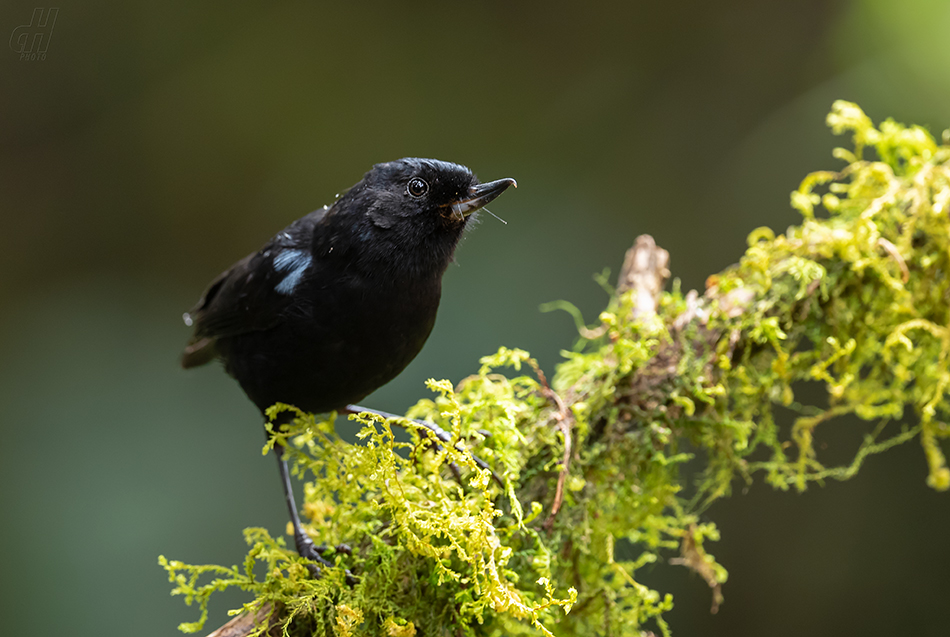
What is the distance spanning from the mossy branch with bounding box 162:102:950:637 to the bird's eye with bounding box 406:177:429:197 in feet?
1.61

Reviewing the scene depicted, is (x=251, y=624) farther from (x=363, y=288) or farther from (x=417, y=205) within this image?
(x=417, y=205)

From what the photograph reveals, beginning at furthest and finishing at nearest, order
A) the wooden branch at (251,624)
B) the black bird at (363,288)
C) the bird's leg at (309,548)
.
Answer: the black bird at (363,288) → the bird's leg at (309,548) → the wooden branch at (251,624)

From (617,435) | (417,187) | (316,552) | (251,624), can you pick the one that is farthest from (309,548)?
→ (417,187)

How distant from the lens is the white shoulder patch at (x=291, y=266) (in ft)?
6.17

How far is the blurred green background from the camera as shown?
11.6 feet

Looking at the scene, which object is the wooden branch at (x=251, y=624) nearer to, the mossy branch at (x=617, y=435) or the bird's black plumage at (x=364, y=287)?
the mossy branch at (x=617, y=435)

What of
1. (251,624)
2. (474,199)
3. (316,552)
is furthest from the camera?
(474,199)

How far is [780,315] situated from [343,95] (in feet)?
11.1

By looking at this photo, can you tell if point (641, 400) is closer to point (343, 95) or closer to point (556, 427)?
point (556, 427)

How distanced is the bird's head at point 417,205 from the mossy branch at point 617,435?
0.38 metres

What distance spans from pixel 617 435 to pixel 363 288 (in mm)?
805

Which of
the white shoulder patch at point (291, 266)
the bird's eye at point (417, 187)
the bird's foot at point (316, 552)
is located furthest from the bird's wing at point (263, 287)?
the bird's foot at point (316, 552)

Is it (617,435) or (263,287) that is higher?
(263,287)

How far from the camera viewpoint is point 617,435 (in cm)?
184
